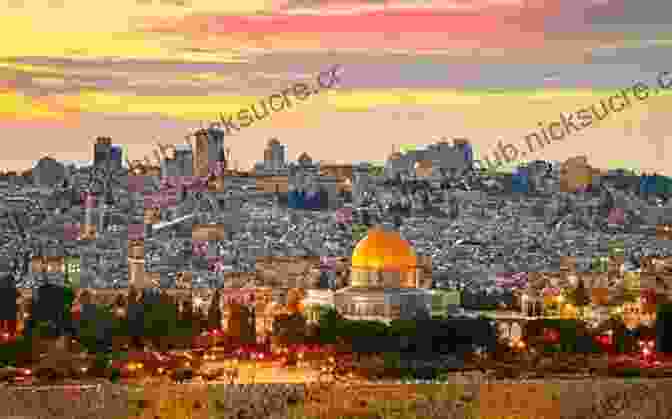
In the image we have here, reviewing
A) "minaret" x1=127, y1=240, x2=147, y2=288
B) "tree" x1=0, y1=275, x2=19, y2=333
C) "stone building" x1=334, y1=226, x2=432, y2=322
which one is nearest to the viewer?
"tree" x1=0, y1=275, x2=19, y2=333

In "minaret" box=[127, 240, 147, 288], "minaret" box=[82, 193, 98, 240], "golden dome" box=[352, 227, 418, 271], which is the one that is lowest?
"golden dome" box=[352, 227, 418, 271]

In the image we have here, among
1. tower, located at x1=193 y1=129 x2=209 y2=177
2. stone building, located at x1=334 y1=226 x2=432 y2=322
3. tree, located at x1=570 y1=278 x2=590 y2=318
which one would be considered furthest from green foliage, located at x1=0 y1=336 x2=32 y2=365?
tower, located at x1=193 y1=129 x2=209 y2=177

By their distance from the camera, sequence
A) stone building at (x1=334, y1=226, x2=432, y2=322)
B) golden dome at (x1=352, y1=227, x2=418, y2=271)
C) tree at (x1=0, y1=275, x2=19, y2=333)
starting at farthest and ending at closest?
golden dome at (x1=352, y1=227, x2=418, y2=271)
stone building at (x1=334, y1=226, x2=432, y2=322)
tree at (x1=0, y1=275, x2=19, y2=333)

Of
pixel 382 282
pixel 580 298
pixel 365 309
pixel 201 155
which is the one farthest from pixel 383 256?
pixel 201 155

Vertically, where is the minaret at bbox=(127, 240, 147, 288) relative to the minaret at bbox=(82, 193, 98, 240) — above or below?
below

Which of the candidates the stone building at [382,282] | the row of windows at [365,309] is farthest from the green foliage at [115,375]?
the stone building at [382,282]

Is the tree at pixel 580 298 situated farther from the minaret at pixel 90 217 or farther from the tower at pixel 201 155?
the minaret at pixel 90 217

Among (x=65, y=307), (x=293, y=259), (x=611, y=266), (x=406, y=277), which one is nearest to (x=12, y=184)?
(x=293, y=259)

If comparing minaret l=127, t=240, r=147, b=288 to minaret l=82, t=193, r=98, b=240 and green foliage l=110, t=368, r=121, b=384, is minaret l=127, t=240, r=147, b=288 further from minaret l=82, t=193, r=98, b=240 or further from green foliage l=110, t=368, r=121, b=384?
green foliage l=110, t=368, r=121, b=384
